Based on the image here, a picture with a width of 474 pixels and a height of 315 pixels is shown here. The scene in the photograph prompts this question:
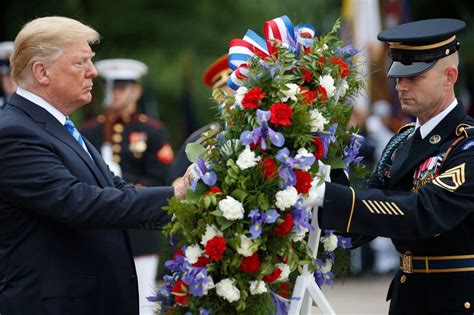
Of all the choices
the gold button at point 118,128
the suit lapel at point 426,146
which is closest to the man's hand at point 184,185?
the suit lapel at point 426,146

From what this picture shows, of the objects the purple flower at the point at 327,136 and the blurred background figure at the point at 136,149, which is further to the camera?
the blurred background figure at the point at 136,149

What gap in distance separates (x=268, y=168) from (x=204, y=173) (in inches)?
10.3

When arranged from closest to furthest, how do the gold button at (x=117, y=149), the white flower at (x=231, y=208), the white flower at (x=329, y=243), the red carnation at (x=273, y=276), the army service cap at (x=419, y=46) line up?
the white flower at (x=231, y=208)
the red carnation at (x=273, y=276)
the army service cap at (x=419, y=46)
the white flower at (x=329, y=243)
the gold button at (x=117, y=149)

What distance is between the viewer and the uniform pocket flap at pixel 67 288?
438 centimetres

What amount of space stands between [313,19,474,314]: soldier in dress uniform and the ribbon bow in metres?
0.44

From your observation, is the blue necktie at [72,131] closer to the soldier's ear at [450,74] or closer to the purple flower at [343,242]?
the purple flower at [343,242]

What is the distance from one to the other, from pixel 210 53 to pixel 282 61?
39.8ft

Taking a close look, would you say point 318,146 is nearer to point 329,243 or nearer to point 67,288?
point 329,243

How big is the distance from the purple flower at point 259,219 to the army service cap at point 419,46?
95 cm

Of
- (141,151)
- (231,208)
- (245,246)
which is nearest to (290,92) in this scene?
(231,208)

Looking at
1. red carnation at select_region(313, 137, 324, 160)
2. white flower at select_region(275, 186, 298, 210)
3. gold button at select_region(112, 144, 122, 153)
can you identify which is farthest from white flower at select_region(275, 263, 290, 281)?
gold button at select_region(112, 144, 122, 153)

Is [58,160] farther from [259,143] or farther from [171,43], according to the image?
[171,43]

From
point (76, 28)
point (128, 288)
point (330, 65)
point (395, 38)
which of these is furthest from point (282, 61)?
point (128, 288)

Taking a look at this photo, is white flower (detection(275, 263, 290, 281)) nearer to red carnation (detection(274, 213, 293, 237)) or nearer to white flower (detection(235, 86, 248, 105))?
red carnation (detection(274, 213, 293, 237))
